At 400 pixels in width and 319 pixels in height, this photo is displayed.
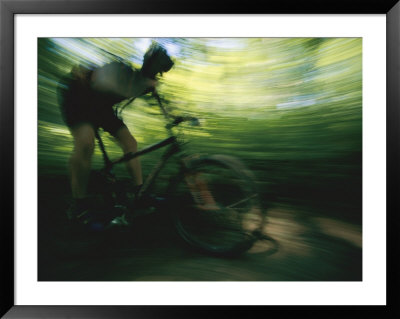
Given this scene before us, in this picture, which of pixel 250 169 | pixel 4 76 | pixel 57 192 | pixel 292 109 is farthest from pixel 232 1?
pixel 57 192

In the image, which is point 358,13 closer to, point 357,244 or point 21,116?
point 357,244

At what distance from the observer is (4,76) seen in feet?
4.91

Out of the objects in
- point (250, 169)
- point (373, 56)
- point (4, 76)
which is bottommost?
point (250, 169)

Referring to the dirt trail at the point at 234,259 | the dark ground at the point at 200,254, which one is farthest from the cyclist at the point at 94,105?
the dirt trail at the point at 234,259

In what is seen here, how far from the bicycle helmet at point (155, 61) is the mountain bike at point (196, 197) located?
0.51 feet

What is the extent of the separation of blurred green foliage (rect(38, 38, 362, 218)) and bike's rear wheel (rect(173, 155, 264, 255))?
0.12 m

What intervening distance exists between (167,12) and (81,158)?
1021 mm

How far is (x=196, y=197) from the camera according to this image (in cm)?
173

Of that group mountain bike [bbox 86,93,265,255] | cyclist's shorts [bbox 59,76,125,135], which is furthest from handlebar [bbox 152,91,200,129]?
cyclist's shorts [bbox 59,76,125,135]

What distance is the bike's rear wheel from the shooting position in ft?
5.59

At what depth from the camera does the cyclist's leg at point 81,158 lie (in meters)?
1.70

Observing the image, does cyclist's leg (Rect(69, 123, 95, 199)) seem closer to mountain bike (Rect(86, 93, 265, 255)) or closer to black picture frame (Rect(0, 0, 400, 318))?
mountain bike (Rect(86, 93, 265, 255))

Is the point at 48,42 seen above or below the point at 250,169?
above

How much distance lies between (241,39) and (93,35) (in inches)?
34.9
